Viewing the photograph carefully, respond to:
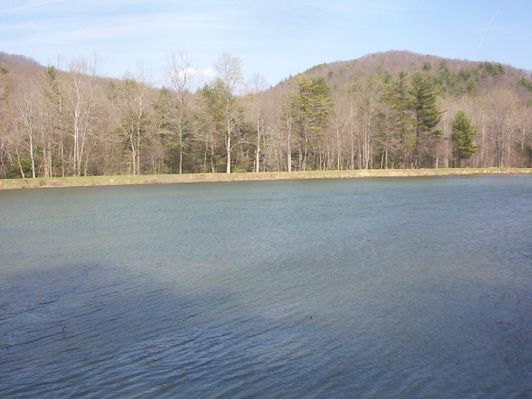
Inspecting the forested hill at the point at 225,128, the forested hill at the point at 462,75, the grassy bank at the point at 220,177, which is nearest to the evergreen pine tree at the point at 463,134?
the forested hill at the point at 225,128

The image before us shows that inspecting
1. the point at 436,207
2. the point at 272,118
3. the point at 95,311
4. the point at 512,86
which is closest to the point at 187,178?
the point at 272,118

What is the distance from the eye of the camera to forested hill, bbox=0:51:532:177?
55875 mm

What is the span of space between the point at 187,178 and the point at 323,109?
77.1 feet

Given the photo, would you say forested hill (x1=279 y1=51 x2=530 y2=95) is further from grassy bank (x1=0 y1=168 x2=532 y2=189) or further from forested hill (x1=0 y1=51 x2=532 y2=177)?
grassy bank (x1=0 y1=168 x2=532 y2=189)

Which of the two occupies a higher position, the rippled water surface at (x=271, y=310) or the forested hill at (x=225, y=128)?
the forested hill at (x=225, y=128)

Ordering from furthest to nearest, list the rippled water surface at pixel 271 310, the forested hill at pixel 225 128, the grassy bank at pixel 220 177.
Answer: the forested hill at pixel 225 128
the grassy bank at pixel 220 177
the rippled water surface at pixel 271 310

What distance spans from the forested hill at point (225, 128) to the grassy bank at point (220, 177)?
10.8 ft

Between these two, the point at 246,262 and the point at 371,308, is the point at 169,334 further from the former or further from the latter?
the point at 246,262

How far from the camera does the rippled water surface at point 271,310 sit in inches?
288

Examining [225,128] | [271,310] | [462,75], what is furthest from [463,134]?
[271,310]

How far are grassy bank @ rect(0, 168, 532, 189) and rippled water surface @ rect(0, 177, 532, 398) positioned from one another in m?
29.2

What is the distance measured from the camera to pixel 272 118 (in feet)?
235

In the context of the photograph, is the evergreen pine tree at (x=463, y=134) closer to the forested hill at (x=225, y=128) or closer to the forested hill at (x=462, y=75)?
the forested hill at (x=225, y=128)

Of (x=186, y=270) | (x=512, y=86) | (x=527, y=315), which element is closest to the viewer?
(x=527, y=315)
